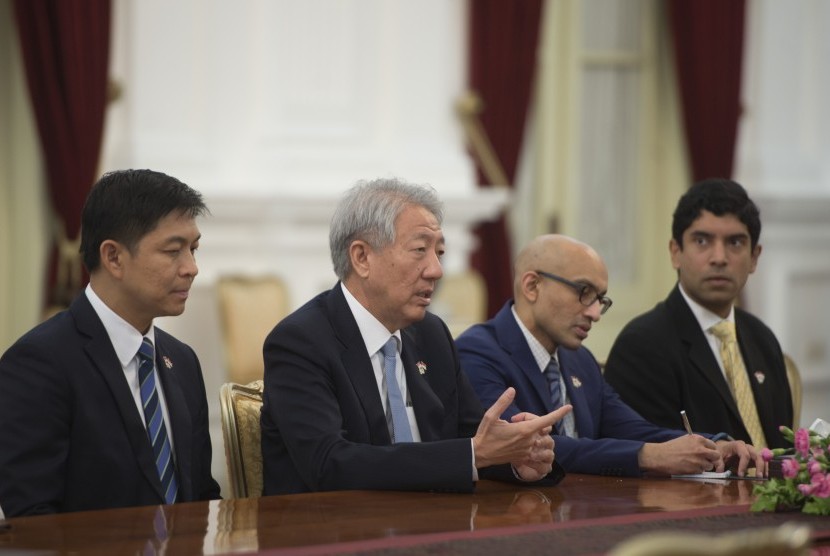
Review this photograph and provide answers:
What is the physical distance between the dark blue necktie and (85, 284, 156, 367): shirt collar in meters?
1.29

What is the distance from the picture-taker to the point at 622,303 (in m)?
8.59

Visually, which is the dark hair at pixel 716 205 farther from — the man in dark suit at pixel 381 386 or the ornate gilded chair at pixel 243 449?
the ornate gilded chair at pixel 243 449

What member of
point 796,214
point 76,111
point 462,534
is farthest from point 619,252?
point 462,534

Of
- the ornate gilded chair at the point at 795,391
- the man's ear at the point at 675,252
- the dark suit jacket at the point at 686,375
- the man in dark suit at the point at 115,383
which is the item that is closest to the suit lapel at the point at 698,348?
the dark suit jacket at the point at 686,375

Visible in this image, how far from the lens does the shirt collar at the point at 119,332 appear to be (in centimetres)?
305

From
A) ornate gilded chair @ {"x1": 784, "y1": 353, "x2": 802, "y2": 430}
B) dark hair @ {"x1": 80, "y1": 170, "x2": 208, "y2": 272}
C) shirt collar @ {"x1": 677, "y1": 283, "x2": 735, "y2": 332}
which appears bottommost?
ornate gilded chair @ {"x1": 784, "y1": 353, "x2": 802, "y2": 430}

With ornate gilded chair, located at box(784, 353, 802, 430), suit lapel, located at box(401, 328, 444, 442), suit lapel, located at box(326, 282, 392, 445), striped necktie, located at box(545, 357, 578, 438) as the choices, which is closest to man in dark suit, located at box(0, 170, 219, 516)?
suit lapel, located at box(326, 282, 392, 445)

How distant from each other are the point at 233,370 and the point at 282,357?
340 centimetres

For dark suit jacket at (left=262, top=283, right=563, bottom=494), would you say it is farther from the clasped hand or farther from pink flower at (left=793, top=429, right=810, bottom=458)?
pink flower at (left=793, top=429, right=810, bottom=458)

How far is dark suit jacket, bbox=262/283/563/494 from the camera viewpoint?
2961 mm

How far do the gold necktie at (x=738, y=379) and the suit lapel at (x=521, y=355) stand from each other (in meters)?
0.71

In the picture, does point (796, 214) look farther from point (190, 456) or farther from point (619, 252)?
point (190, 456)

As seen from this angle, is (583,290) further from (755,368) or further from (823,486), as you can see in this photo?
(823,486)

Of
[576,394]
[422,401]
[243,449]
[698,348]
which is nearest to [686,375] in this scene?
[698,348]
